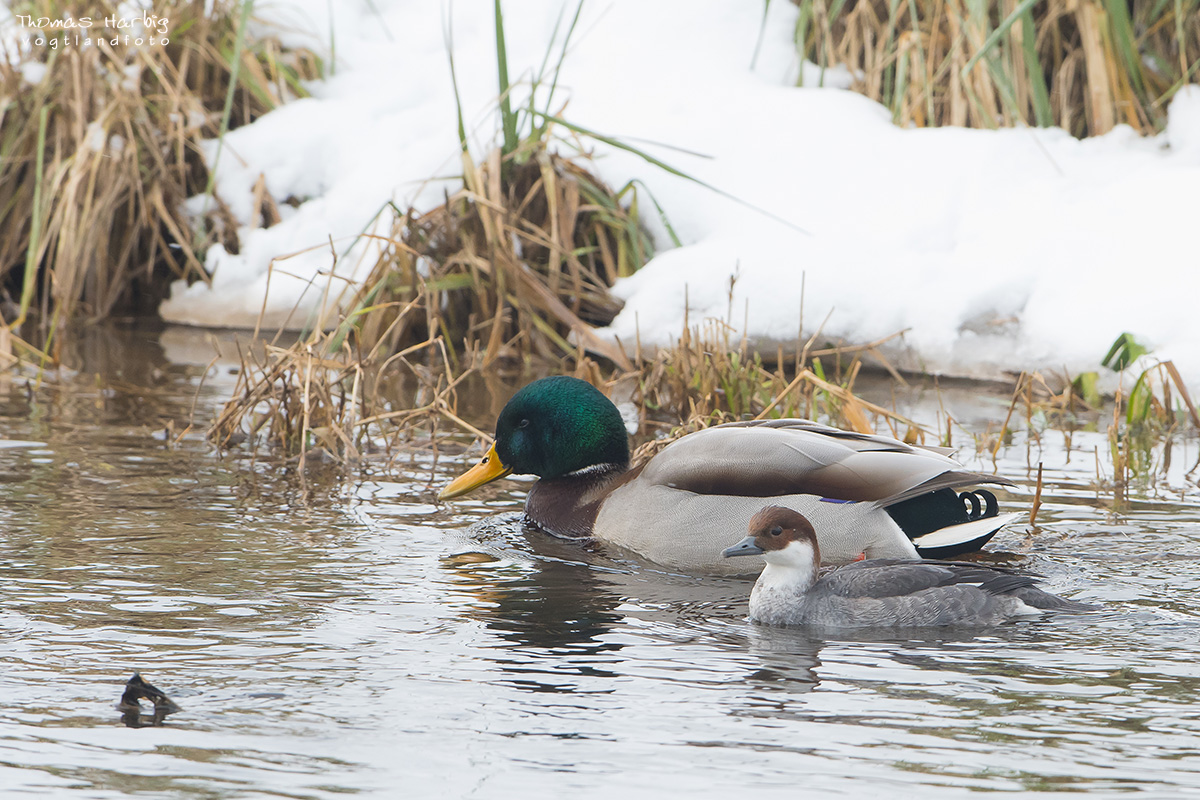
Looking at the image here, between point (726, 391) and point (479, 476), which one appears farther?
point (726, 391)

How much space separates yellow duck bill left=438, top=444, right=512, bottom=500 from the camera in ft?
20.3

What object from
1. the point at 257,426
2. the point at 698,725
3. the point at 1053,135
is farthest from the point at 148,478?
the point at 1053,135

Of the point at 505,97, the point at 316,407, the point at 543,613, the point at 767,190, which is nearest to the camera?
the point at 543,613

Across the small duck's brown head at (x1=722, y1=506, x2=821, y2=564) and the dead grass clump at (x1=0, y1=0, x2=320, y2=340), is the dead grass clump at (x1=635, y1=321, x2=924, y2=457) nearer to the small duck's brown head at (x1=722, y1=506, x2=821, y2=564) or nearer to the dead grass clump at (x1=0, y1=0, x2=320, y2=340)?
the small duck's brown head at (x1=722, y1=506, x2=821, y2=564)

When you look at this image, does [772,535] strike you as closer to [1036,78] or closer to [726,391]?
[726,391]

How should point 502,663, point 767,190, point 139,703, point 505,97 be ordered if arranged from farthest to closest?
point 767,190, point 505,97, point 502,663, point 139,703

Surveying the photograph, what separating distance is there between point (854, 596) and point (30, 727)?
7.48 ft

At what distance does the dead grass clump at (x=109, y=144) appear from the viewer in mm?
10734

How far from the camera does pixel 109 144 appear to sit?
1091 cm

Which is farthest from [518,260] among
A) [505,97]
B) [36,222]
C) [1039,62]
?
[1039,62]

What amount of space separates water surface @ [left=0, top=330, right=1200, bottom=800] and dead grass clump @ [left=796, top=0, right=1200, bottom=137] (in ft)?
13.7

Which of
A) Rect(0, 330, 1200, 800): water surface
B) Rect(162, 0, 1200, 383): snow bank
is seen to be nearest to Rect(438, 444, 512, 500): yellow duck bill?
Rect(0, 330, 1200, 800): water surface

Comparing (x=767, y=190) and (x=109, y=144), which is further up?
(x=109, y=144)

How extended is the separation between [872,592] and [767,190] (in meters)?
5.59
